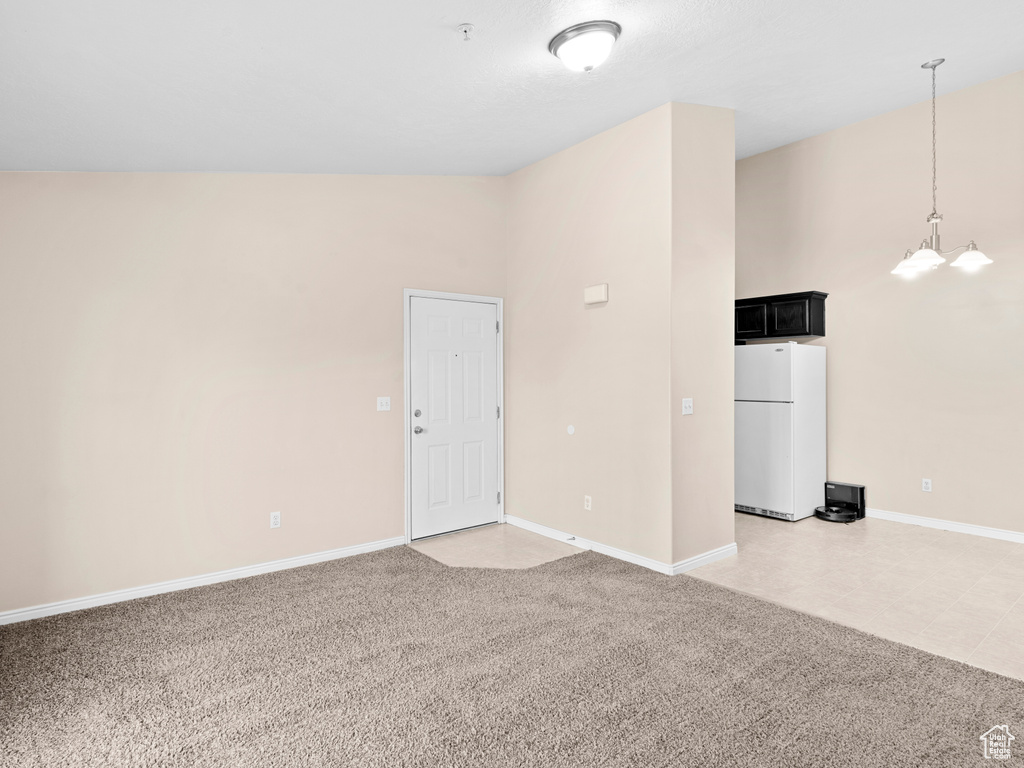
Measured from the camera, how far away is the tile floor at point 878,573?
113 inches

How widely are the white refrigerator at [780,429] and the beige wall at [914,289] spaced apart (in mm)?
292

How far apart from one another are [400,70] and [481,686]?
2831 mm

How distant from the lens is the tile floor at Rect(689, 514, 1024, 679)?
2828mm

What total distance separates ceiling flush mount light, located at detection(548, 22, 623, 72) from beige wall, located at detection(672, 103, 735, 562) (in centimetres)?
115

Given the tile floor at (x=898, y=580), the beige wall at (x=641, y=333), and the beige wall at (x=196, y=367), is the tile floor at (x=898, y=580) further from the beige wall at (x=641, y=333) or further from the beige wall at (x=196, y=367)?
the beige wall at (x=196, y=367)

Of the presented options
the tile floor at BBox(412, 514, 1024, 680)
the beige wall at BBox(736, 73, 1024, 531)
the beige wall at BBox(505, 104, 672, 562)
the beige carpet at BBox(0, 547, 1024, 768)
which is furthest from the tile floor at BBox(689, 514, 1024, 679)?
the beige wall at BBox(505, 104, 672, 562)

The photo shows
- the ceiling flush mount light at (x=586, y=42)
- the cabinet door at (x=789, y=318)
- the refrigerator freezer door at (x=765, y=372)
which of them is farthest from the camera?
the cabinet door at (x=789, y=318)

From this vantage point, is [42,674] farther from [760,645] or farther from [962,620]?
[962,620]

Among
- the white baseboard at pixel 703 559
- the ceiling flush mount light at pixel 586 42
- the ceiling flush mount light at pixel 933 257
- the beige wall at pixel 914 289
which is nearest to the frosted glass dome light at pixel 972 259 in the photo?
the ceiling flush mount light at pixel 933 257

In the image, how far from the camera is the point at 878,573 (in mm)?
3670

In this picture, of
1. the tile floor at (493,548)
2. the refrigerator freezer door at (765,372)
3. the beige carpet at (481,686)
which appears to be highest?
the refrigerator freezer door at (765,372)

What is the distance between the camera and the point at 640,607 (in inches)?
126

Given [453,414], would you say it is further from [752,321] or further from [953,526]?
[953,526]

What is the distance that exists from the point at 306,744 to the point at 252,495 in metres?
2.09
